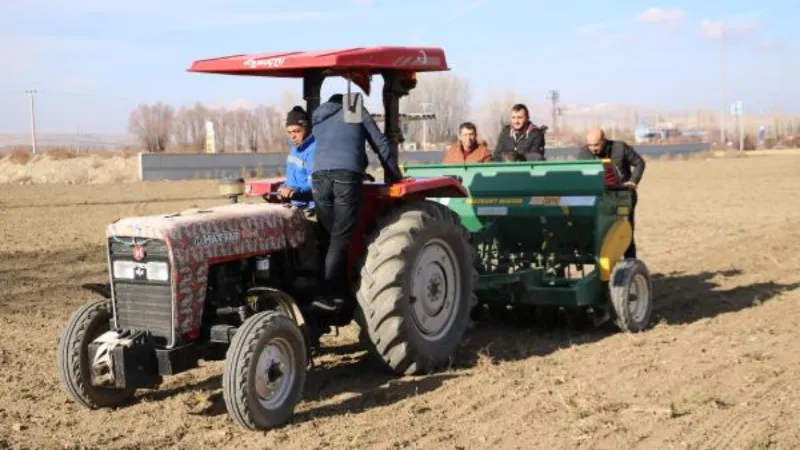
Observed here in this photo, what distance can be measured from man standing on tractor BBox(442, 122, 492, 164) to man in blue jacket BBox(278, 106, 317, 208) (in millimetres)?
2892

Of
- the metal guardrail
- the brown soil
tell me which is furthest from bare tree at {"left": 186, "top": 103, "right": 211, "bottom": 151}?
the brown soil

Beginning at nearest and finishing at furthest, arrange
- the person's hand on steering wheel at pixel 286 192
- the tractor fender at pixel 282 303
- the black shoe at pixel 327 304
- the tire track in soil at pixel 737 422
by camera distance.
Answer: the tire track in soil at pixel 737 422, the tractor fender at pixel 282 303, the black shoe at pixel 327 304, the person's hand on steering wheel at pixel 286 192

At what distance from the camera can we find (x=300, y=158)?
621 cm

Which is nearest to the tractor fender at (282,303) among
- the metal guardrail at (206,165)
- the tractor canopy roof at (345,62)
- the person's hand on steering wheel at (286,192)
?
the person's hand on steering wheel at (286,192)

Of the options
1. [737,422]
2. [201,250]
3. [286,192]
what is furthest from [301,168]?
[737,422]

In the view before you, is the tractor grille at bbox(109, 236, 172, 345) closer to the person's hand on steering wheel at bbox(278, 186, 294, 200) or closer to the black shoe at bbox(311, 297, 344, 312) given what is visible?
the black shoe at bbox(311, 297, 344, 312)

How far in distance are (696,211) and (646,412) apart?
1399cm

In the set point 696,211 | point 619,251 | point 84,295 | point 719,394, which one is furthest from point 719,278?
point 696,211

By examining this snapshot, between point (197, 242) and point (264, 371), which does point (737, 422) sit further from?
point (197, 242)

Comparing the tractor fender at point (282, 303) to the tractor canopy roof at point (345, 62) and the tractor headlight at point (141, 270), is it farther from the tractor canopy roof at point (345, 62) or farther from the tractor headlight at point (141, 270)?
the tractor canopy roof at point (345, 62)

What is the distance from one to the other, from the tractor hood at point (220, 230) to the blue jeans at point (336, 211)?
18 cm

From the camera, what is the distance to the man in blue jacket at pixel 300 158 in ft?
20.2

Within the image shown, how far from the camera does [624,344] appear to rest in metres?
7.18

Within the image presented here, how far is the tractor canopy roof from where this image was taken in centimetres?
563
